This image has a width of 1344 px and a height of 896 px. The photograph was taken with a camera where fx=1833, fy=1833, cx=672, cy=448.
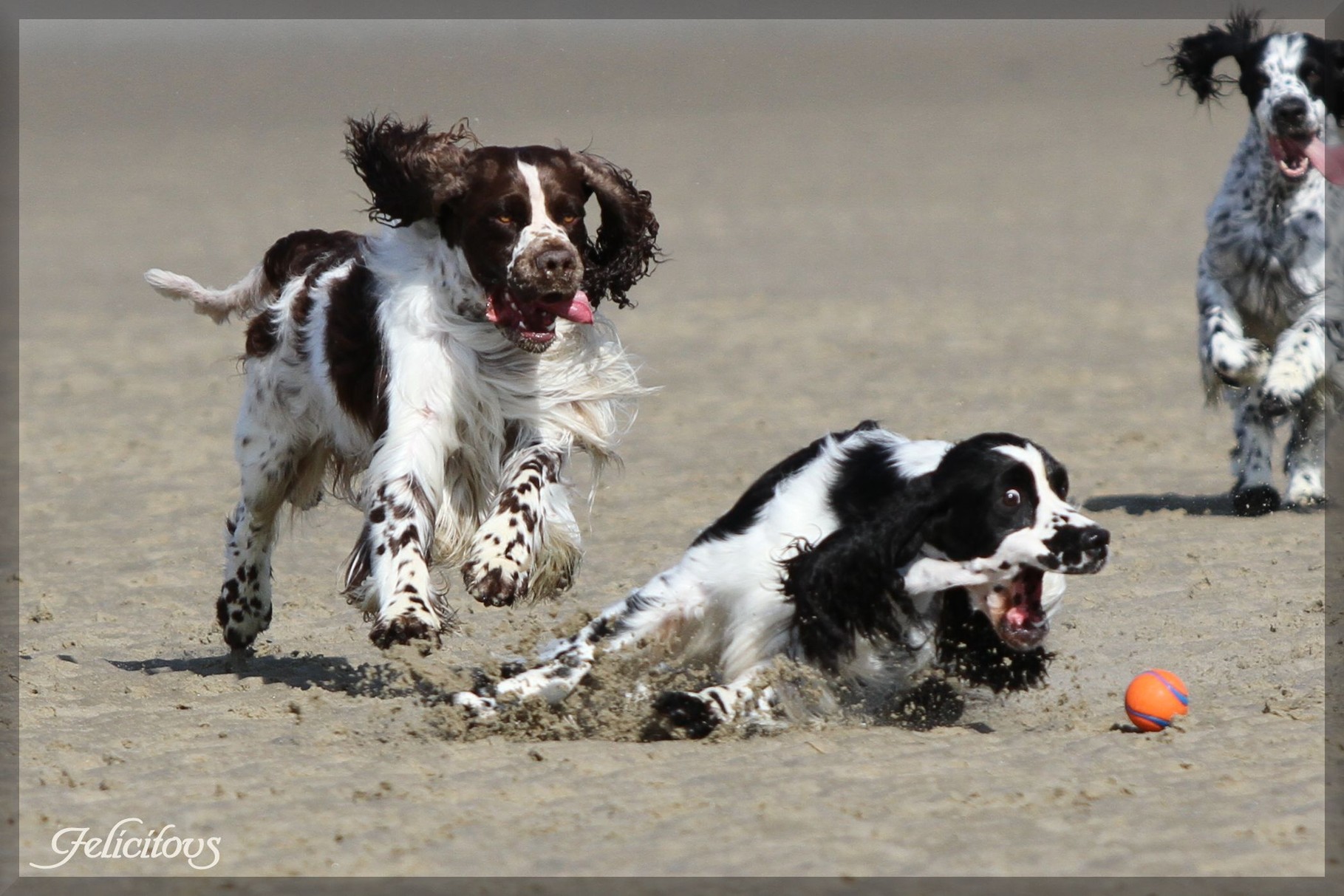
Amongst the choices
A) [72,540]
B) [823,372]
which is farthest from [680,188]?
[72,540]

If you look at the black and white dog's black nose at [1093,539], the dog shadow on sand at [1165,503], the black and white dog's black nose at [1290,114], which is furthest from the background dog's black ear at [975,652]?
the black and white dog's black nose at [1290,114]

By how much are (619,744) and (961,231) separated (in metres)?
15.9

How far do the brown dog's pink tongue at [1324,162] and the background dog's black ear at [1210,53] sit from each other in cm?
57

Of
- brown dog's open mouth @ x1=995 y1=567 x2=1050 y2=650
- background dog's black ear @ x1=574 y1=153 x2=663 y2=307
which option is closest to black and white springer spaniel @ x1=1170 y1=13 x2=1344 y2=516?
background dog's black ear @ x1=574 y1=153 x2=663 y2=307

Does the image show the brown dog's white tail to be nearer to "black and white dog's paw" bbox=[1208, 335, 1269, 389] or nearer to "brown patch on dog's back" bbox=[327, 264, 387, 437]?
"brown patch on dog's back" bbox=[327, 264, 387, 437]

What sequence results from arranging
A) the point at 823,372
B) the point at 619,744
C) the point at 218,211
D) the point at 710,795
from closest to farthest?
the point at 710,795 < the point at 619,744 < the point at 823,372 < the point at 218,211

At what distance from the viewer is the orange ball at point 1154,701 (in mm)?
4578

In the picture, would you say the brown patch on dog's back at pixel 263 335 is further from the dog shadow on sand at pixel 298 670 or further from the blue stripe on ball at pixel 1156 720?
the blue stripe on ball at pixel 1156 720

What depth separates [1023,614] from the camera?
4523 millimetres

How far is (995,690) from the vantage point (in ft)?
15.6

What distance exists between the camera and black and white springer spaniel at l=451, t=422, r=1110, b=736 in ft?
14.5

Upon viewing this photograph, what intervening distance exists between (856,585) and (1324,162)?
4.75 metres

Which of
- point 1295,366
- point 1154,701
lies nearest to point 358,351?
point 1154,701
